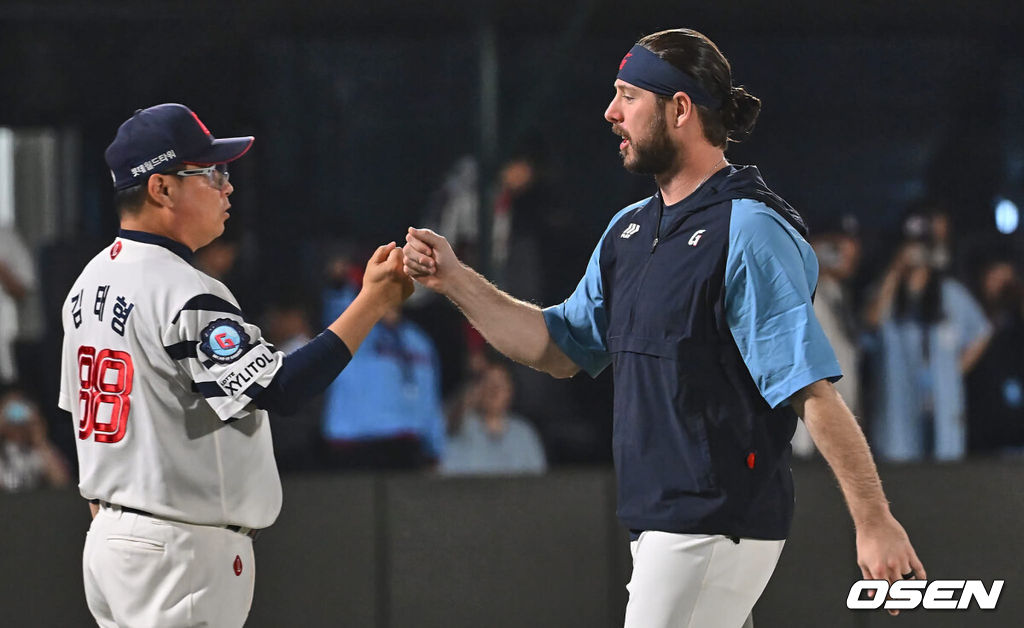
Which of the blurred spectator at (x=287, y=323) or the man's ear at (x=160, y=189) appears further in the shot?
the blurred spectator at (x=287, y=323)

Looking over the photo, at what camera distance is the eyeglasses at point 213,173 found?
3.31 meters

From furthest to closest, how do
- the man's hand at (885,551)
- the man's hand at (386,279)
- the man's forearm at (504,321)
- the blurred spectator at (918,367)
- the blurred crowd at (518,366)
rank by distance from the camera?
the blurred spectator at (918,367)
the blurred crowd at (518,366)
the man's forearm at (504,321)
the man's hand at (386,279)
the man's hand at (885,551)

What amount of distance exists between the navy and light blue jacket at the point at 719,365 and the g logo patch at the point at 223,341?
89 cm

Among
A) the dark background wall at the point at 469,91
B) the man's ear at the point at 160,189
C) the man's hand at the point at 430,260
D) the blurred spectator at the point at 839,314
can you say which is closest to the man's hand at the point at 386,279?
the man's hand at the point at 430,260

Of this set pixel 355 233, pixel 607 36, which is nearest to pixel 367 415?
pixel 355 233

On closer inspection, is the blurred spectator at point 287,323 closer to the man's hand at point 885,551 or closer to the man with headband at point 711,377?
the man with headband at point 711,377

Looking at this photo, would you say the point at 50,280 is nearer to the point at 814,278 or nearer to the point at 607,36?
the point at 607,36

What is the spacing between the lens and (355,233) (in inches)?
339

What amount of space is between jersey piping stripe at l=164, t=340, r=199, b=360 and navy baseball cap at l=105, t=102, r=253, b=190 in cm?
44

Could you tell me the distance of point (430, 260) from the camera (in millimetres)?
3574

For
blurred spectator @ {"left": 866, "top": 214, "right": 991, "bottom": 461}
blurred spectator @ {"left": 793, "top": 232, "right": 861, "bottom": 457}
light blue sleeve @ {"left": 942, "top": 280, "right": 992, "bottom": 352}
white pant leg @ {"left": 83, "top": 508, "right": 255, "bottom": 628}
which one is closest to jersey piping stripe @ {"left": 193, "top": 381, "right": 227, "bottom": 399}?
white pant leg @ {"left": 83, "top": 508, "right": 255, "bottom": 628}

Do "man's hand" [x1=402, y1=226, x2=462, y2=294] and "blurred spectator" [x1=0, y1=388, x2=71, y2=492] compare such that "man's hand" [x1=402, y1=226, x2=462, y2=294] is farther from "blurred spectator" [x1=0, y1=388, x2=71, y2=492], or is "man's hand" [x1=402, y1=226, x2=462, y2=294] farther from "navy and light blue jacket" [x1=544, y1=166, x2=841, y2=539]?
"blurred spectator" [x1=0, y1=388, x2=71, y2=492]

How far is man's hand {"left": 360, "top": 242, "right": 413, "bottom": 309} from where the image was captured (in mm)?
3492

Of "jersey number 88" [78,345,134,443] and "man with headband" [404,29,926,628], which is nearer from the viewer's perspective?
"man with headband" [404,29,926,628]
